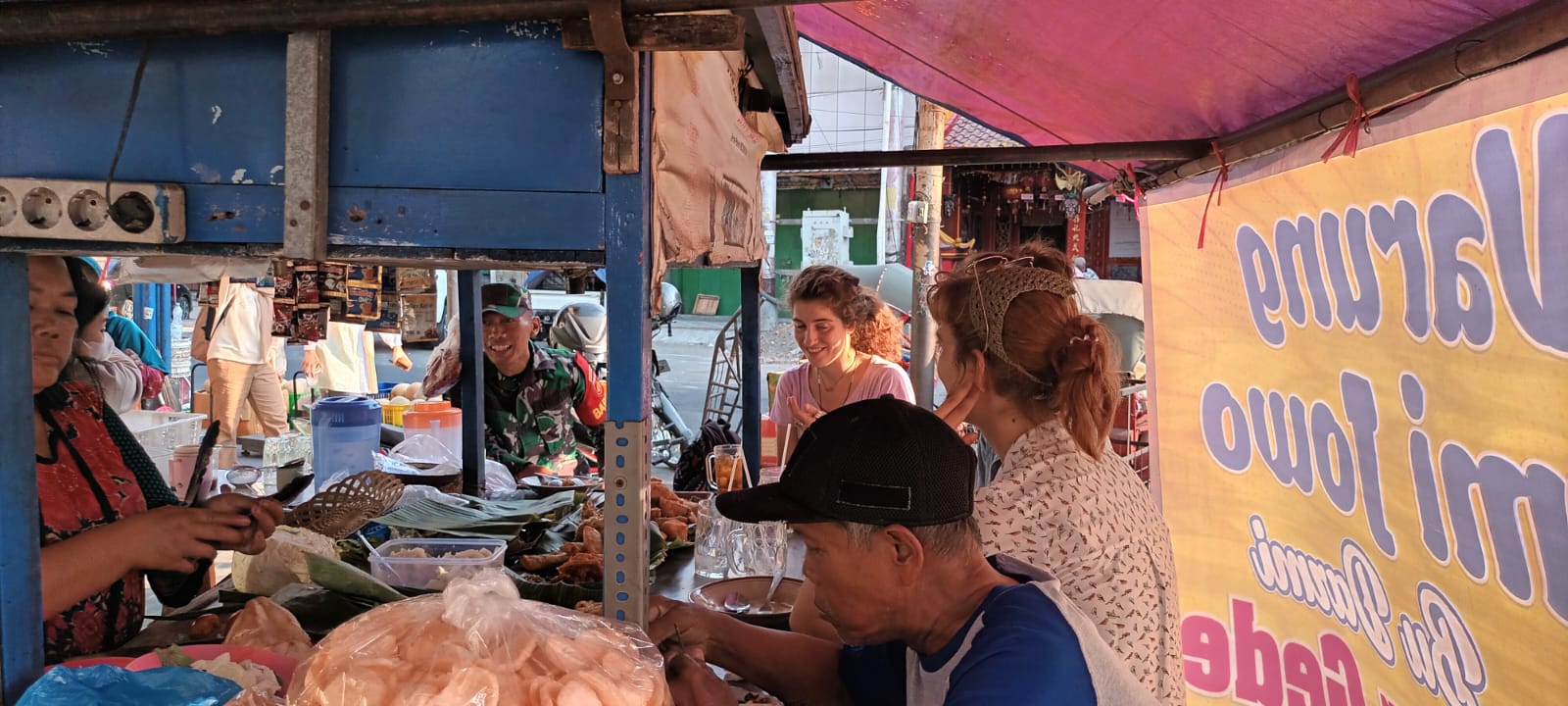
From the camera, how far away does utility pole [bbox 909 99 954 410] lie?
7.69 metres

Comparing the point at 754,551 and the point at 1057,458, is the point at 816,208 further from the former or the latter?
the point at 1057,458

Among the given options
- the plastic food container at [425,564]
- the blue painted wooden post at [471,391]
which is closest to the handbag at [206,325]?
the blue painted wooden post at [471,391]

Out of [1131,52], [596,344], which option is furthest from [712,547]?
[596,344]

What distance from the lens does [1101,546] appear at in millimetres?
1880

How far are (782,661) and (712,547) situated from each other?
78cm

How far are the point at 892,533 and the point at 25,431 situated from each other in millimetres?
1341

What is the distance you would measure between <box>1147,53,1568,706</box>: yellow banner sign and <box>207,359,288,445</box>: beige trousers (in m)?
7.51

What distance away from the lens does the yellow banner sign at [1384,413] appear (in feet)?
5.90

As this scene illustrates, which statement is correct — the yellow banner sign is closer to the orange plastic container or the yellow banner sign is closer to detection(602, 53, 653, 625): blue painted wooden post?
detection(602, 53, 653, 625): blue painted wooden post

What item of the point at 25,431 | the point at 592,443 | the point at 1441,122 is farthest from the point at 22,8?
the point at 592,443

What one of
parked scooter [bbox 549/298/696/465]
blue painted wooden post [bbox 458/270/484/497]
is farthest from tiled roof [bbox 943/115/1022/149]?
blue painted wooden post [bbox 458/270/484/497]

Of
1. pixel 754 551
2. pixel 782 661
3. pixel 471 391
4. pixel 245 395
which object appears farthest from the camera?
pixel 245 395

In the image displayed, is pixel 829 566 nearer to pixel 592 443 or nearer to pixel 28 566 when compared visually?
pixel 28 566

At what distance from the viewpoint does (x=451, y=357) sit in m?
4.57
